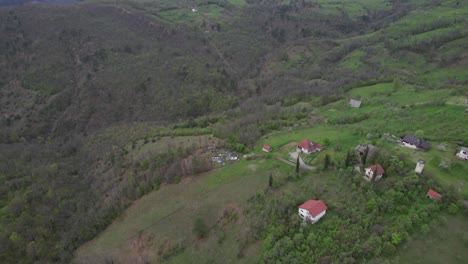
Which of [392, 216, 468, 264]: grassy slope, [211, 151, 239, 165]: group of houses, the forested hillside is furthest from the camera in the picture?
the forested hillside

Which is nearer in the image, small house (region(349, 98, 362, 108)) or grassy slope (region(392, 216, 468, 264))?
grassy slope (region(392, 216, 468, 264))

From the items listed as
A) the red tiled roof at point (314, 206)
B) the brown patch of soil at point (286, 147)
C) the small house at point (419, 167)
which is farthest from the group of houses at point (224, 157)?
the small house at point (419, 167)

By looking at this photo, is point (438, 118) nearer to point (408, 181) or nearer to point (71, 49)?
point (408, 181)

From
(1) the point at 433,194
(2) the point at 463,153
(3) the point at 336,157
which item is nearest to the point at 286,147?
(3) the point at 336,157

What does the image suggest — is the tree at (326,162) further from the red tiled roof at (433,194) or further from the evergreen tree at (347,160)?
the red tiled roof at (433,194)

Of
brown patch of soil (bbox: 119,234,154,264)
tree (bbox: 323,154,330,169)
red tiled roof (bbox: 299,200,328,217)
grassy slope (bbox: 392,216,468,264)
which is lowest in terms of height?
brown patch of soil (bbox: 119,234,154,264)

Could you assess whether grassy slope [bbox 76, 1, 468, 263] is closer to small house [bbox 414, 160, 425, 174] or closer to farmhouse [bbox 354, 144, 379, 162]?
small house [bbox 414, 160, 425, 174]

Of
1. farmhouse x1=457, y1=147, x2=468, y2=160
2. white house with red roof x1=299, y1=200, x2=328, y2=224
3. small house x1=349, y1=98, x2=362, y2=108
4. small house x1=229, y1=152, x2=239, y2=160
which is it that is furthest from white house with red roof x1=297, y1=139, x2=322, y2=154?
small house x1=349, y1=98, x2=362, y2=108
